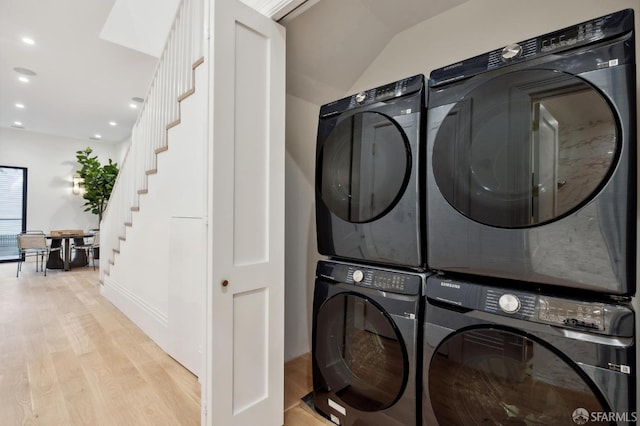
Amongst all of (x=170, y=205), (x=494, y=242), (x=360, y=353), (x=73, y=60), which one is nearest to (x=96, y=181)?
(x=73, y=60)

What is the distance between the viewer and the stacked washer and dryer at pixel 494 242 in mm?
875

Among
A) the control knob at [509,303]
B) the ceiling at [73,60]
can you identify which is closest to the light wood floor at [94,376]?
the control knob at [509,303]

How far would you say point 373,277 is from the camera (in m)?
1.41

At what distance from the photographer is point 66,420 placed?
5.42ft

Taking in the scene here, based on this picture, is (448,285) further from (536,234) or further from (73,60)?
(73,60)

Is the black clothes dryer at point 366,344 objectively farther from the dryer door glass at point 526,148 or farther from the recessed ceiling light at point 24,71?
the recessed ceiling light at point 24,71

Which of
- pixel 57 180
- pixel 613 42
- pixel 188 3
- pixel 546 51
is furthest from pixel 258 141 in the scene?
pixel 57 180

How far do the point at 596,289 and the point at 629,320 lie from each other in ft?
0.33

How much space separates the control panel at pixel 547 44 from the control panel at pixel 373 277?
2.74 ft

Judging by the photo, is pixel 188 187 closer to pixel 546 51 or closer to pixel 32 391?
pixel 32 391

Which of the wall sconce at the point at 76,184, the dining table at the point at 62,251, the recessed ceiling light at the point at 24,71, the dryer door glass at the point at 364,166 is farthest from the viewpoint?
the wall sconce at the point at 76,184

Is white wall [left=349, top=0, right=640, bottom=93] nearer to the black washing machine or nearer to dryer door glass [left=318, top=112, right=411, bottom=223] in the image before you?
dryer door glass [left=318, top=112, right=411, bottom=223]

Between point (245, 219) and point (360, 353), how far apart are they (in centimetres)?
87

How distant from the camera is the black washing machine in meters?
0.85
